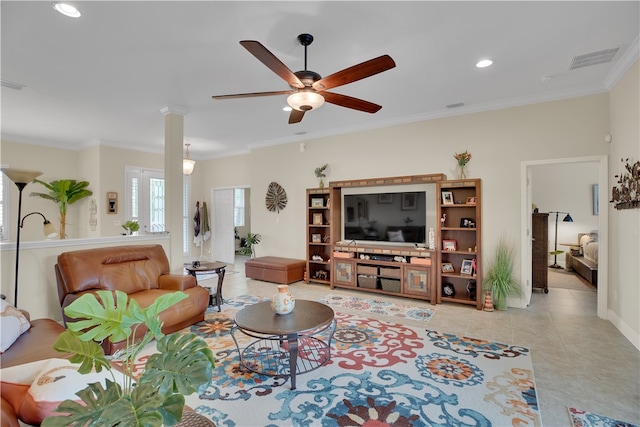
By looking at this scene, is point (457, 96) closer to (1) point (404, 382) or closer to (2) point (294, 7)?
(2) point (294, 7)

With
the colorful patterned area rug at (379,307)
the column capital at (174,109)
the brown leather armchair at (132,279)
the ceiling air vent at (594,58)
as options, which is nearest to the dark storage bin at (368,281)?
the colorful patterned area rug at (379,307)

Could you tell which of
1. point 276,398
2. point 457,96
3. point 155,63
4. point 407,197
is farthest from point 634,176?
point 155,63

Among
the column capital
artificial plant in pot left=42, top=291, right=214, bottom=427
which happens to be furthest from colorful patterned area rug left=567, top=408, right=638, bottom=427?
the column capital

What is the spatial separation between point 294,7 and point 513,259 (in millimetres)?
4019

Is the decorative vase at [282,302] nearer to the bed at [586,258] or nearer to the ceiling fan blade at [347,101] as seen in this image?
the ceiling fan blade at [347,101]

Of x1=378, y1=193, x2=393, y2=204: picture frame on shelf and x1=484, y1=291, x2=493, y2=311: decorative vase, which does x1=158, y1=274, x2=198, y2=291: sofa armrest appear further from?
x1=484, y1=291, x2=493, y2=311: decorative vase

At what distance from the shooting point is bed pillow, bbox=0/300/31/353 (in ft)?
6.40

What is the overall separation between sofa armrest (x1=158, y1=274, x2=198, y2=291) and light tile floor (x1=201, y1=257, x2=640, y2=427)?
1.43m

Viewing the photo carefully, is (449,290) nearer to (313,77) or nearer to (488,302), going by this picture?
(488,302)

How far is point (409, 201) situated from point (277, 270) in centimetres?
260

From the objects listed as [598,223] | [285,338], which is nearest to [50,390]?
[285,338]

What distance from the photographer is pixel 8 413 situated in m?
1.09

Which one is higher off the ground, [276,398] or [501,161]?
[501,161]

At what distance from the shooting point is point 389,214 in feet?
16.4
